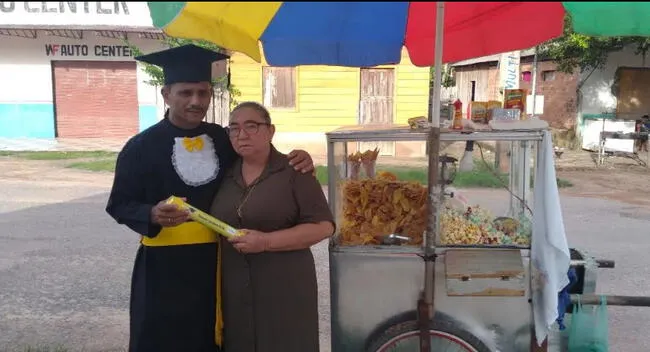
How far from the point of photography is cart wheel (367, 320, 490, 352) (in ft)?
8.61

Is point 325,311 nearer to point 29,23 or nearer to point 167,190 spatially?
point 167,190

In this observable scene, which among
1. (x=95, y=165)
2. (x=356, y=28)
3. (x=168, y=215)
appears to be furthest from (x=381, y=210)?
(x=95, y=165)

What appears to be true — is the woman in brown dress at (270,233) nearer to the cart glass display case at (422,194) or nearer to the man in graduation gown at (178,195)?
the man in graduation gown at (178,195)

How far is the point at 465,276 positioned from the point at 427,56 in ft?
4.40

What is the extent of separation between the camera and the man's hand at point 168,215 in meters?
2.26

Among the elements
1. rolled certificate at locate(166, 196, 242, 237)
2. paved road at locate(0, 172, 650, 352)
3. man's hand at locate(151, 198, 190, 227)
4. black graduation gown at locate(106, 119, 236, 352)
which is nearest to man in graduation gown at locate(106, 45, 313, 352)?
black graduation gown at locate(106, 119, 236, 352)

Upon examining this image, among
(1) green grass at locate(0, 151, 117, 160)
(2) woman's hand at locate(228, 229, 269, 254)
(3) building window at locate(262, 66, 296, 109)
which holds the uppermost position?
(3) building window at locate(262, 66, 296, 109)

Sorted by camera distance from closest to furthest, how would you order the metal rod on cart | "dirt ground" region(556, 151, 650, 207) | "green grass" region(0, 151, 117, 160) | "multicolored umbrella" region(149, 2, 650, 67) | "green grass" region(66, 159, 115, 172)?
"multicolored umbrella" region(149, 2, 650, 67)
the metal rod on cart
"dirt ground" region(556, 151, 650, 207)
"green grass" region(66, 159, 115, 172)
"green grass" region(0, 151, 117, 160)

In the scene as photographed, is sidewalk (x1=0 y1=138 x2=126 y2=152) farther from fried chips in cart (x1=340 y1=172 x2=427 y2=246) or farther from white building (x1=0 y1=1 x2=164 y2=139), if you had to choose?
fried chips in cart (x1=340 y1=172 x2=427 y2=246)

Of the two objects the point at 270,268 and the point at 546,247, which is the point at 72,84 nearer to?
the point at 270,268

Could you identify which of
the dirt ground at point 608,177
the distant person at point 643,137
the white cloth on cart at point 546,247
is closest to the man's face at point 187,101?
the white cloth on cart at point 546,247

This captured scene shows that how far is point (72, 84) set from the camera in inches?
650

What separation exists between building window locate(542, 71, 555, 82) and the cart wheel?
16257 mm

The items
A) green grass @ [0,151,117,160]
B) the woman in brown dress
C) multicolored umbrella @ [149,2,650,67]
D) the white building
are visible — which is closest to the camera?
multicolored umbrella @ [149,2,650,67]
